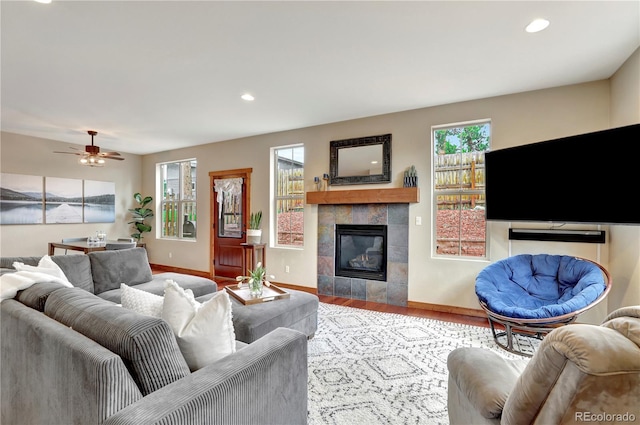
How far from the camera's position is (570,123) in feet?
10.6

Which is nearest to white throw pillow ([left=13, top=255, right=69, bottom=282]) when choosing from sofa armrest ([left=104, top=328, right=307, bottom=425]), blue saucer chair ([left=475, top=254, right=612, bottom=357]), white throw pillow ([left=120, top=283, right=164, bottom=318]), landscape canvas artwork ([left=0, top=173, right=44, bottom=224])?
white throw pillow ([left=120, top=283, right=164, bottom=318])

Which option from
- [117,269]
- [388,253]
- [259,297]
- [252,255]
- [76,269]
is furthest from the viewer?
[252,255]

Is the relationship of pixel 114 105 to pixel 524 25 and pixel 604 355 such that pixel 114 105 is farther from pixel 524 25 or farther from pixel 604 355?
pixel 604 355

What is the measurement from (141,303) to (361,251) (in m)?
3.38

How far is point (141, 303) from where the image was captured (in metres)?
1.40

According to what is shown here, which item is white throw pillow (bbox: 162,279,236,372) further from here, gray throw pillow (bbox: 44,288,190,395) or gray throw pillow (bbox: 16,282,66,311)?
gray throw pillow (bbox: 16,282,66,311)

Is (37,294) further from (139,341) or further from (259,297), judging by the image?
(259,297)

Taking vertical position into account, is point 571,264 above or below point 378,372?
above

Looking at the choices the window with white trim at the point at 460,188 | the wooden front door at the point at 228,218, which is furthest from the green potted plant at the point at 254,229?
the window with white trim at the point at 460,188

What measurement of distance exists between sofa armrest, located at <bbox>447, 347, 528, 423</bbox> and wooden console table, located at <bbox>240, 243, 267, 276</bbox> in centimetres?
406

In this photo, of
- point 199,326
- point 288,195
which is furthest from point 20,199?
point 199,326

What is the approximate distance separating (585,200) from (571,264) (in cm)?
70

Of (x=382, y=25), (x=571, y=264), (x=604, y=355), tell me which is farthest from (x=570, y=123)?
(x=604, y=355)

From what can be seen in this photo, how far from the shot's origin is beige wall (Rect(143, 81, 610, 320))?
3.22 m
